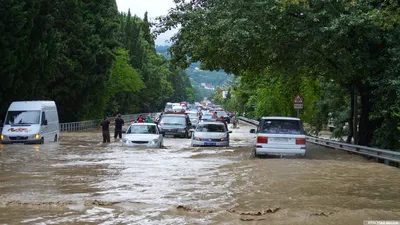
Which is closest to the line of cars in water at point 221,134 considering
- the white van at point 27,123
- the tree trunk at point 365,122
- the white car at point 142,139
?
the white car at point 142,139

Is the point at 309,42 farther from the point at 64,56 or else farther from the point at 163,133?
the point at 64,56

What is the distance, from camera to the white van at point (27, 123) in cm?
2594

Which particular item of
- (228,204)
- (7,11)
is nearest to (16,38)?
(7,11)

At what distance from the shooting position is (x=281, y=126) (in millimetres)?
18875

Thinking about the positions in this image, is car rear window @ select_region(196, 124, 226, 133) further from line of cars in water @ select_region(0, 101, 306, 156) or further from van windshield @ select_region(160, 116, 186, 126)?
van windshield @ select_region(160, 116, 186, 126)

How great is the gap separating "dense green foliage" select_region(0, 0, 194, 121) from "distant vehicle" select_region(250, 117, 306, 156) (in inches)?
350

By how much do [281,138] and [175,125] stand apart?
18.0 m

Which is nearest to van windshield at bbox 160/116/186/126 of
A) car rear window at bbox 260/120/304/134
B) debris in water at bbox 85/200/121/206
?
car rear window at bbox 260/120/304/134

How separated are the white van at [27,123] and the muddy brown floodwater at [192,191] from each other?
22.4 ft

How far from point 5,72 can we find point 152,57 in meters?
71.8

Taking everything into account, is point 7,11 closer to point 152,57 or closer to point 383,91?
point 383,91

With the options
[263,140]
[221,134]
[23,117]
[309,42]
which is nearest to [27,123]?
[23,117]

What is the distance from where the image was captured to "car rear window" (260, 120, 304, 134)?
1881 cm

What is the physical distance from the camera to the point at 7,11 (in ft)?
92.0
